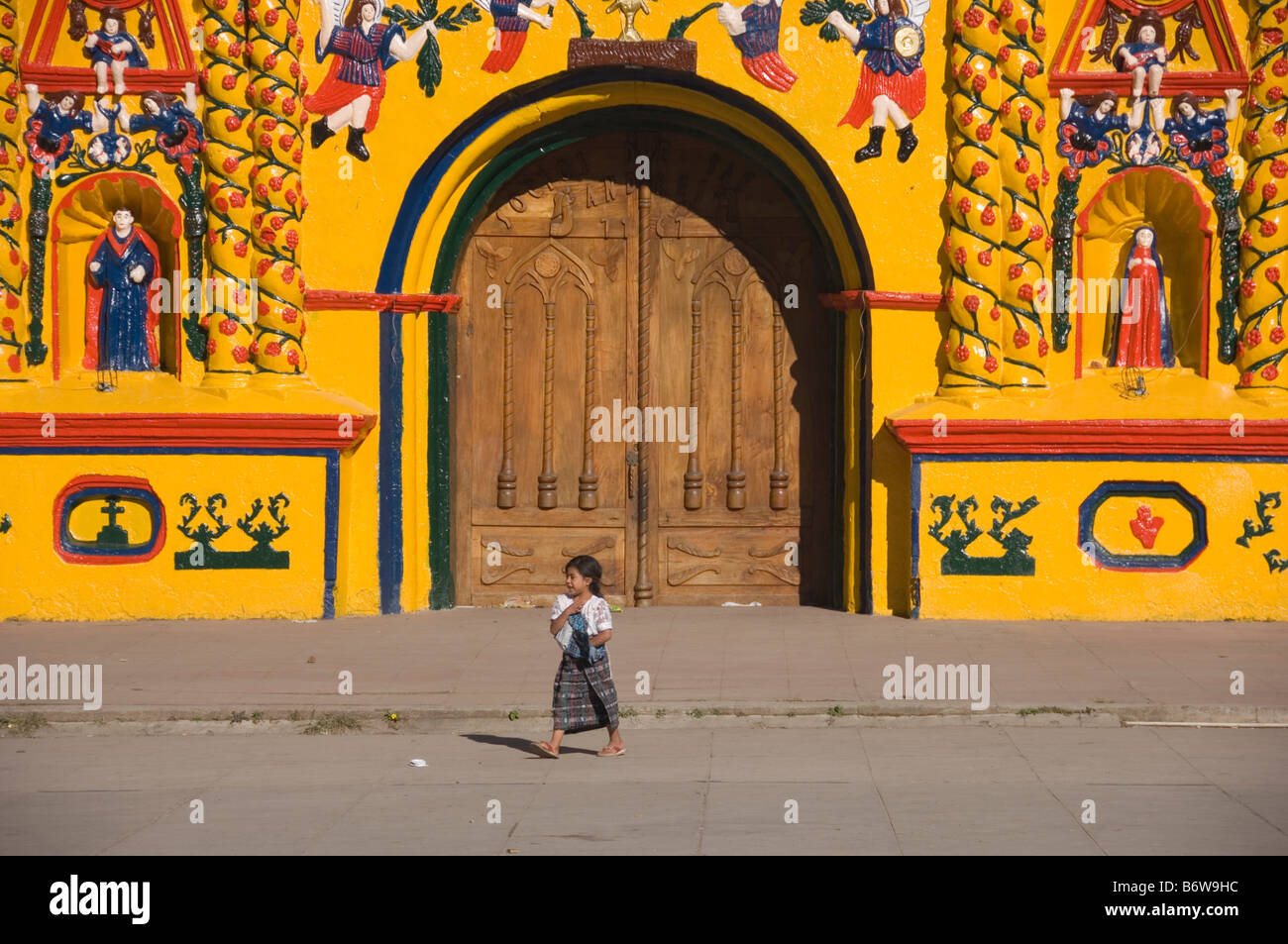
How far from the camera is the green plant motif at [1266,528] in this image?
1264cm

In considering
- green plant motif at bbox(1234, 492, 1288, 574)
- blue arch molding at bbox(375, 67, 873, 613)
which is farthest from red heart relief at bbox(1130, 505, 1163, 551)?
blue arch molding at bbox(375, 67, 873, 613)

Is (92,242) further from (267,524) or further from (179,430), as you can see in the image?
(267,524)

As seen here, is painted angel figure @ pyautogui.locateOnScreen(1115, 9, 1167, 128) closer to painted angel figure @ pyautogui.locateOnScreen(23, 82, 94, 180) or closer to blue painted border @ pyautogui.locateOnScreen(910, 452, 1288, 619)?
blue painted border @ pyautogui.locateOnScreen(910, 452, 1288, 619)

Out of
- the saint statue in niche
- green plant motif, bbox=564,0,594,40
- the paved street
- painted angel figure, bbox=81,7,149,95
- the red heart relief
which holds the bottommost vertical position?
the paved street

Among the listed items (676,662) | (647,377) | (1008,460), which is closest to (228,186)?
(647,377)

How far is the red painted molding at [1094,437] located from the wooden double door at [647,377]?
1.09 metres

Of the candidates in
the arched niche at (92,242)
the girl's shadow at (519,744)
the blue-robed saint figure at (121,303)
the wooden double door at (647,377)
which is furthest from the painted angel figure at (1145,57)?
the blue-robed saint figure at (121,303)

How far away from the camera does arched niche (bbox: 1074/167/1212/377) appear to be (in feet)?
42.2

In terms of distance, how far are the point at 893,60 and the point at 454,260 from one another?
12.1 ft

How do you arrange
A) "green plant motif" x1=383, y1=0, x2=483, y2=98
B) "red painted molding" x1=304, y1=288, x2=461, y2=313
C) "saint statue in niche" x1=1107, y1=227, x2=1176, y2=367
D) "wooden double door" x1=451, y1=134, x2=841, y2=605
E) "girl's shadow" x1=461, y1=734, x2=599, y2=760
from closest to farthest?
1. "girl's shadow" x1=461, y1=734, x2=599, y2=760
2. "green plant motif" x1=383, y1=0, x2=483, y2=98
3. "red painted molding" x1=304, y1=288, x2=461, y2=313
4. "saint statue in niche" x1=1107, y1=227, x2=1176, y2=367
5. "wooden double door" x1=451, y1=134, x2=841, y2=605

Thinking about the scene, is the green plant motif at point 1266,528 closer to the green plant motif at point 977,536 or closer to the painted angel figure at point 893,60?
the green plant motif at point 977,536

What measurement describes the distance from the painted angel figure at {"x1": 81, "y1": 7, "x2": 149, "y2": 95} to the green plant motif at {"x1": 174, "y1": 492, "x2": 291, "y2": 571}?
126 inches

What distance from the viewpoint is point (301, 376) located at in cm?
1295
